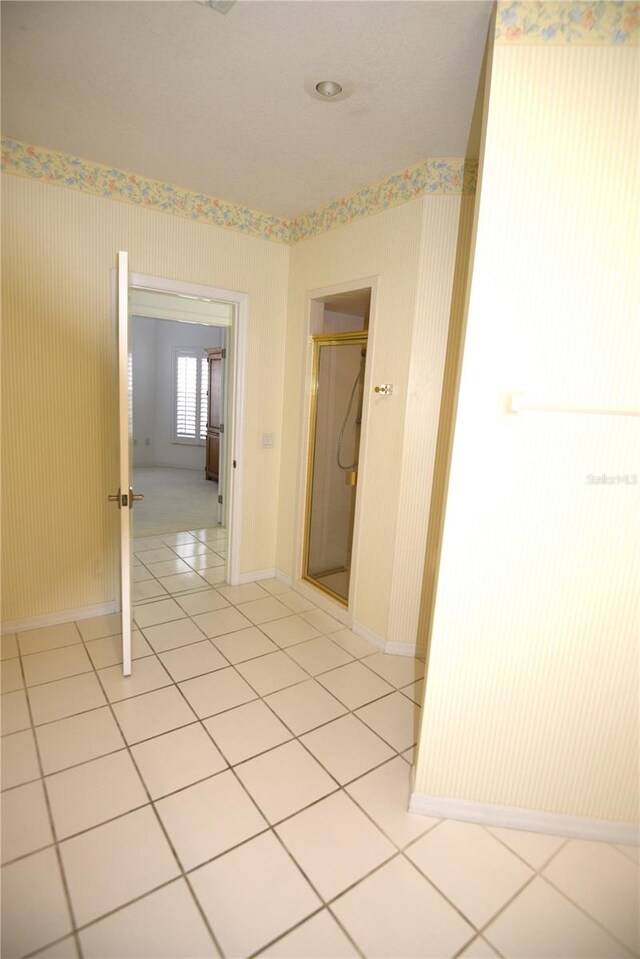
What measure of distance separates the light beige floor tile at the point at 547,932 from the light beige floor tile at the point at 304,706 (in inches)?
38.6

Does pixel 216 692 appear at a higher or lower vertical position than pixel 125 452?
lower

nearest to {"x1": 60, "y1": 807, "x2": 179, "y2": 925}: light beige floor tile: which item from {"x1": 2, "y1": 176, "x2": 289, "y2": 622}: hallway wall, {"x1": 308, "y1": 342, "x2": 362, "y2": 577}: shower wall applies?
{"x1": 2, "y1": 176, "x2": 289, "y2": 622}: hallway wall

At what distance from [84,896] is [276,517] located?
2624 millimetres

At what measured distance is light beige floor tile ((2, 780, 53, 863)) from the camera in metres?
1.51

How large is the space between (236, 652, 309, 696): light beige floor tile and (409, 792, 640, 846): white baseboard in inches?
36.0

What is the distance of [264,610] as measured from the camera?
3.28 m

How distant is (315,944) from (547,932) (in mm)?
683

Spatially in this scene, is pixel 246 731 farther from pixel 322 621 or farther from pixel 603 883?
pixel 603 883

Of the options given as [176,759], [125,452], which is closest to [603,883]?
[176,759]

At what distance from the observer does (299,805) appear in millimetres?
1734

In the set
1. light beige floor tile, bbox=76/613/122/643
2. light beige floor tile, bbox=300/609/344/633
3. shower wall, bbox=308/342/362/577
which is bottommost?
light beige floor tile, bbox=76/613/122/643

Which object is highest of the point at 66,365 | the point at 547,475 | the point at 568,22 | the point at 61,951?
the point at 568,22

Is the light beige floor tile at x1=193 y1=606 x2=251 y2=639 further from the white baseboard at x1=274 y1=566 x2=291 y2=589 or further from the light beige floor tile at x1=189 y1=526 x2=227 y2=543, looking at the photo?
the light beige floor tile at x1=189 y1=526 x2=227 y2=543

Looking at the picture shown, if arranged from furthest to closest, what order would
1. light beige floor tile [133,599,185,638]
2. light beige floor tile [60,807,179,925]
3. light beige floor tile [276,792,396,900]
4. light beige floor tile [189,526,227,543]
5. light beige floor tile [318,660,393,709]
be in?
light beige floor tile [189,526,227,543]
light beige floor tile [133,599,185,638]
light beige floor tile [318,660,393,709]
light beige floor tile [276,792,396,900]
light beige floor tile [60,807,179,925]
